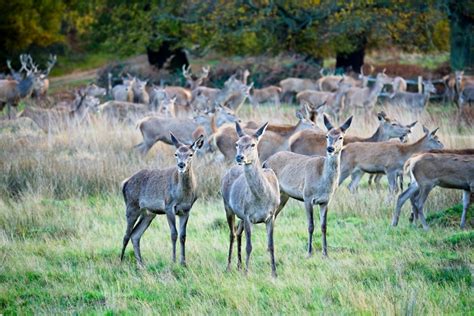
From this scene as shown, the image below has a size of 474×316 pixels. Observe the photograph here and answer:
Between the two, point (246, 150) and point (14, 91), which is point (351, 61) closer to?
point (14, 91)

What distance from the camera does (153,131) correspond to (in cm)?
1730

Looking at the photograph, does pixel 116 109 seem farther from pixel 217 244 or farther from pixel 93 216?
pixel 217 244

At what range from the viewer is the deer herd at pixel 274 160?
8883 millimetres

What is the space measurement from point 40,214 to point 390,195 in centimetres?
505

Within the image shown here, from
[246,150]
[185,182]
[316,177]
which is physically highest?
[246,150]

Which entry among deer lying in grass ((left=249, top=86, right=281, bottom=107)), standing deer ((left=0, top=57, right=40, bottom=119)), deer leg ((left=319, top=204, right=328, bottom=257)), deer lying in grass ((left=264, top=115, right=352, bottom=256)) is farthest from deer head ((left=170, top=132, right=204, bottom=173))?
deer lying in grass ((left=249, top=86, right=281, bottom=107))

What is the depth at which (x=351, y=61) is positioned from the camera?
34906mm

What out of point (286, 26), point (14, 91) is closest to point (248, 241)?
point (14, 91)

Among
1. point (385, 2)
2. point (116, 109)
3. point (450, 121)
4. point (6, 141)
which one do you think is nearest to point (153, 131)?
point (6, 141)

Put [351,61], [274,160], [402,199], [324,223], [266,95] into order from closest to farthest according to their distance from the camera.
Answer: [324,223] → [274,160] → [402,199] → [266,95] → [351,61]

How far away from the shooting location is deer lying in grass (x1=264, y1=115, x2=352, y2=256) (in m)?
9.48

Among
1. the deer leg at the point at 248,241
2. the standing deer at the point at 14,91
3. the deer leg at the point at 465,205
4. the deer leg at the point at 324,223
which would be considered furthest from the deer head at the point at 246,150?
the standing deer at the point at 14,91

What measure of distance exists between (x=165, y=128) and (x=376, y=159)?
218 inches

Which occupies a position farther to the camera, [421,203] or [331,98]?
[331,98]
